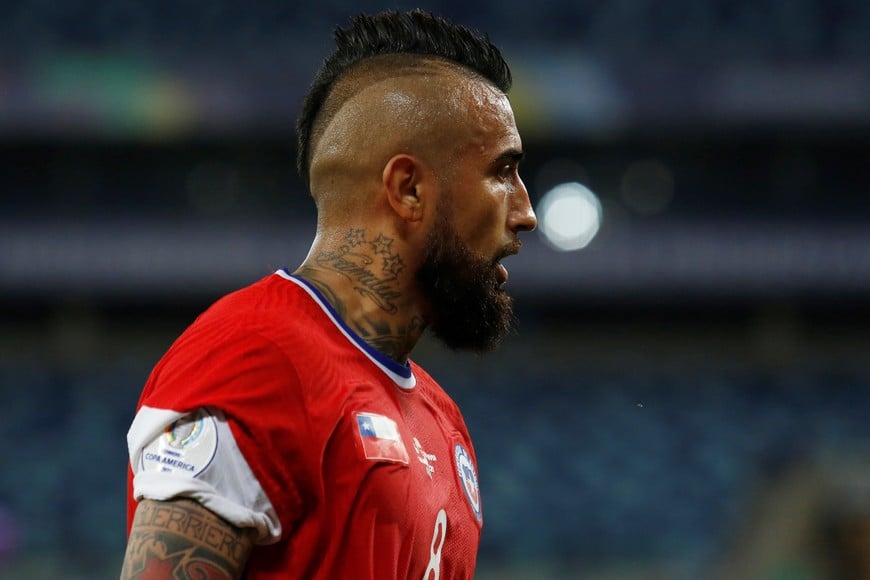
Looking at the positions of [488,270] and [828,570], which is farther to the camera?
[828,570]

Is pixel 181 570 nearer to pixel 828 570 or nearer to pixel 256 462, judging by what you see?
pixel 256 462

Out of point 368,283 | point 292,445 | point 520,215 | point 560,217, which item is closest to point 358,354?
point 368,283

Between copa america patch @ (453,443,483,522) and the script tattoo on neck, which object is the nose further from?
copa america patch @ (453,443,483,522)

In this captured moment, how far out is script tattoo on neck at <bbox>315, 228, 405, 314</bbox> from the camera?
2086 mm

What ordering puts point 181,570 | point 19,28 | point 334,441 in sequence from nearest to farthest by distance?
point 181,570 < point 334,441 < point 19,28

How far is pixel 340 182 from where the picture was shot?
6.96 feet

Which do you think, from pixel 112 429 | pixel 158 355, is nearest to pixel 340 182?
pixel 112 429

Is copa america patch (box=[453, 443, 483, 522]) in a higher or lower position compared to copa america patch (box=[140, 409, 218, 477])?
lower

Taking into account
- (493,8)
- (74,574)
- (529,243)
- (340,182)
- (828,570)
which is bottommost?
(74,574)

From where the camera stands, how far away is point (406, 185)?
2.09 m

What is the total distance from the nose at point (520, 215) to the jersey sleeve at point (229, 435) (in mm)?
560

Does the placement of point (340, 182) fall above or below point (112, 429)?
above

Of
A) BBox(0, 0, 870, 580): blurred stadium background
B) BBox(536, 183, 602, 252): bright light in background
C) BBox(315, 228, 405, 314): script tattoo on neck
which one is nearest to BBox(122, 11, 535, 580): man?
BBox(315, 228, 405, 314): script tattoo on neck

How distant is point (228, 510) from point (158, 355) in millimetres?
13094
